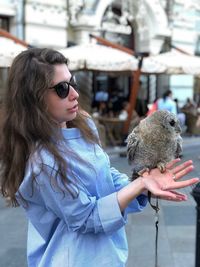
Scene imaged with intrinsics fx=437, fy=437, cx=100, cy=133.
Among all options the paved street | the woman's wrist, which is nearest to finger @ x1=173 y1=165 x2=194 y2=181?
the woman's wrist

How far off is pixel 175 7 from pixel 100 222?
56.6 feet

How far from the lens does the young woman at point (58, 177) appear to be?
5.72 feet

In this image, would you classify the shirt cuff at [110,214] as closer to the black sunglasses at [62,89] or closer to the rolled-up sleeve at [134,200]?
the rolled-up sleeve at [134,200]

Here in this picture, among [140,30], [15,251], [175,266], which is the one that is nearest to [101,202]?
[175,266]

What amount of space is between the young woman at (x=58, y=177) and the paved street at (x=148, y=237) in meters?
2.74

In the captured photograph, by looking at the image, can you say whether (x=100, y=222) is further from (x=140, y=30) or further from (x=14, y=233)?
(x=140, y=30)

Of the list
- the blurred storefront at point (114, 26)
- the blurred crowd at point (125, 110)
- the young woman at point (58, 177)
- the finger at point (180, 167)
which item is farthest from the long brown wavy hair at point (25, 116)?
the blurred storefront at point (114, 26)

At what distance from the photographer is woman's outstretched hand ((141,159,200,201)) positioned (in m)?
1.71

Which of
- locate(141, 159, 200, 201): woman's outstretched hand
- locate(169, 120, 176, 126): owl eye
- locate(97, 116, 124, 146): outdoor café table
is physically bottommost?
locate(97, 116, 124, 146): outdoor café table

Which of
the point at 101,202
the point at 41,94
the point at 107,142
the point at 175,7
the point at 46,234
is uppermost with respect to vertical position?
the point at 175,7

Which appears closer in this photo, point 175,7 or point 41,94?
point 41,94

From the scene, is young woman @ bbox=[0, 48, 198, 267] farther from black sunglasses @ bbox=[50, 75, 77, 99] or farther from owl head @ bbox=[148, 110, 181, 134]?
owl head @ bbox=[148, 110, 181, 134]

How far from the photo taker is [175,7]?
17812 mm

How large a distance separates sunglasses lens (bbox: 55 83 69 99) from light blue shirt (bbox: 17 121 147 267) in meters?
0.16
